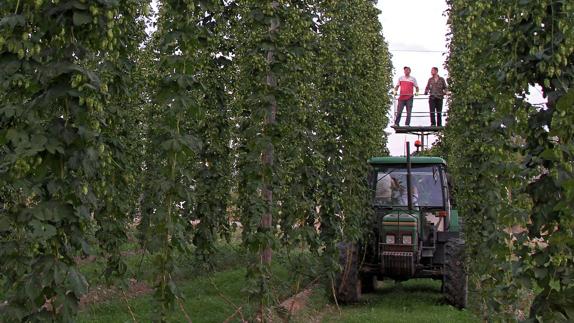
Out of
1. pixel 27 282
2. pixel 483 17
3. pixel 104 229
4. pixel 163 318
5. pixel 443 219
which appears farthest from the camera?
pixel 443 219

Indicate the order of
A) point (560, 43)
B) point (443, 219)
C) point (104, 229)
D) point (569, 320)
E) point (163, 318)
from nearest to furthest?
point (569, 320)
point (560, 43)
point (163, 318)
point (104, 229)
point (443, 219)

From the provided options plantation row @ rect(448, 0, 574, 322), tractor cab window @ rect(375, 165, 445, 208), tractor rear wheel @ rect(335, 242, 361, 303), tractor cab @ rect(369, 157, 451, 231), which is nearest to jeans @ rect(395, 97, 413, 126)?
tractor cab @ rect(369, 157, 451, 231)

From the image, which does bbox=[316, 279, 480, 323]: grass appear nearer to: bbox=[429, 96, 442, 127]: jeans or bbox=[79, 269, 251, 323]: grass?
bbox=[79, 269, 251, 323]: grass

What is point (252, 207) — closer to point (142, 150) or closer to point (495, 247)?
point (495, 247)

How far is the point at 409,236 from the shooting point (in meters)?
10.4

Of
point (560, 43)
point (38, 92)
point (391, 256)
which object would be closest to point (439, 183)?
point (391, 256)

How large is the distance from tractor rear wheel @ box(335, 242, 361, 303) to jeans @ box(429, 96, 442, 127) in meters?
4.71

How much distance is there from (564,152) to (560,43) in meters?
0.79

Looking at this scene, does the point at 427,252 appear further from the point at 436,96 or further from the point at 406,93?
the point at 406,93

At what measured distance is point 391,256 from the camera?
10.4 meters

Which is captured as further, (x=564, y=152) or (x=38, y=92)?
(x=564, y=152)

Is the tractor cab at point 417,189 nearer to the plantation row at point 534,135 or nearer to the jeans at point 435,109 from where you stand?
the jeans at point 435,109

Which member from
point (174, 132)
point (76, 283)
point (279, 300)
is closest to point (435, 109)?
point (279, 300)

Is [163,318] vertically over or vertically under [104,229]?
under
